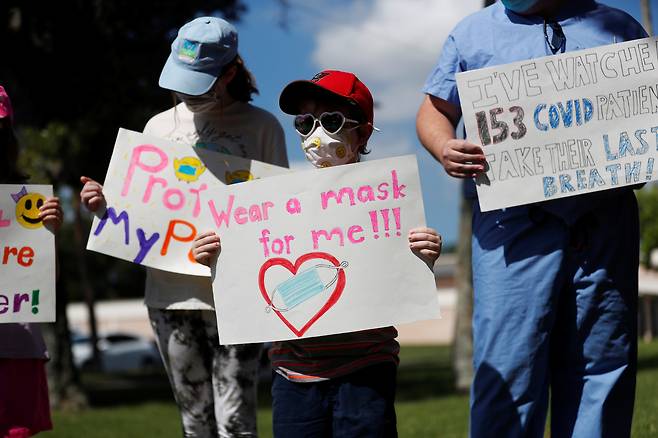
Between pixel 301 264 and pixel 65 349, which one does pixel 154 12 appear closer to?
pixel 65 349

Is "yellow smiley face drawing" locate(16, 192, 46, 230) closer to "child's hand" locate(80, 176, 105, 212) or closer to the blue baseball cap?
"child's hand" locate(80, 176, 105, 212)

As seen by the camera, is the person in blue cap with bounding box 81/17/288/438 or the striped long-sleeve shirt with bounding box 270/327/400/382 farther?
the person in blue cap with bounding box 81/17/288/438

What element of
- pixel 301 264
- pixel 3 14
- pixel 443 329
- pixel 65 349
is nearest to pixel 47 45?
pixel 3 14

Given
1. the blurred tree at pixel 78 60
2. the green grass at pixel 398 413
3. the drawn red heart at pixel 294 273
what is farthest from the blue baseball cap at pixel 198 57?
the blurred tree at pixel 78 60

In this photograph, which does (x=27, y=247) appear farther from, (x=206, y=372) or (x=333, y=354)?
(x=333, y=354)

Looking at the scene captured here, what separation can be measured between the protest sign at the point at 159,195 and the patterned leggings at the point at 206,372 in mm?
261

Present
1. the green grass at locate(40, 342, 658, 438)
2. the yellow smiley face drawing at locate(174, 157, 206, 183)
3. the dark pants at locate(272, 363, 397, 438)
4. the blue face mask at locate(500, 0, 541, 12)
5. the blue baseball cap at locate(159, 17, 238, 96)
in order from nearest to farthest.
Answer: the dark pants at locate(272, 363, 397, 438)
the blue face mask at locate(500, 0, 541, 12)
the blue baseball cap at locate(159, 17, 238, 96)
the yellow smiley face drawing at locate(174, 157, 206, 183)
the green grass at locate(40, 342, 658, 438)

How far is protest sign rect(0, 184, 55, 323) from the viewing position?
396cm

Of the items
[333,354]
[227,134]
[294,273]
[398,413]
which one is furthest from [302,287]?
[398,413]

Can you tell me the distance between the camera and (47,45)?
1136cm

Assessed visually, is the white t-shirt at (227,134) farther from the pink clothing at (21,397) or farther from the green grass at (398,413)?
the green grass at (398,413)

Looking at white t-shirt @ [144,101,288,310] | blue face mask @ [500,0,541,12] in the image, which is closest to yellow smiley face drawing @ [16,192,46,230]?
white t-shirt @ [144,101,288,310]

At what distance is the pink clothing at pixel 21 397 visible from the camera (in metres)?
3.92

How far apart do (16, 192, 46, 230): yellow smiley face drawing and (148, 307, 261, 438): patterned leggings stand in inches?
23.5
